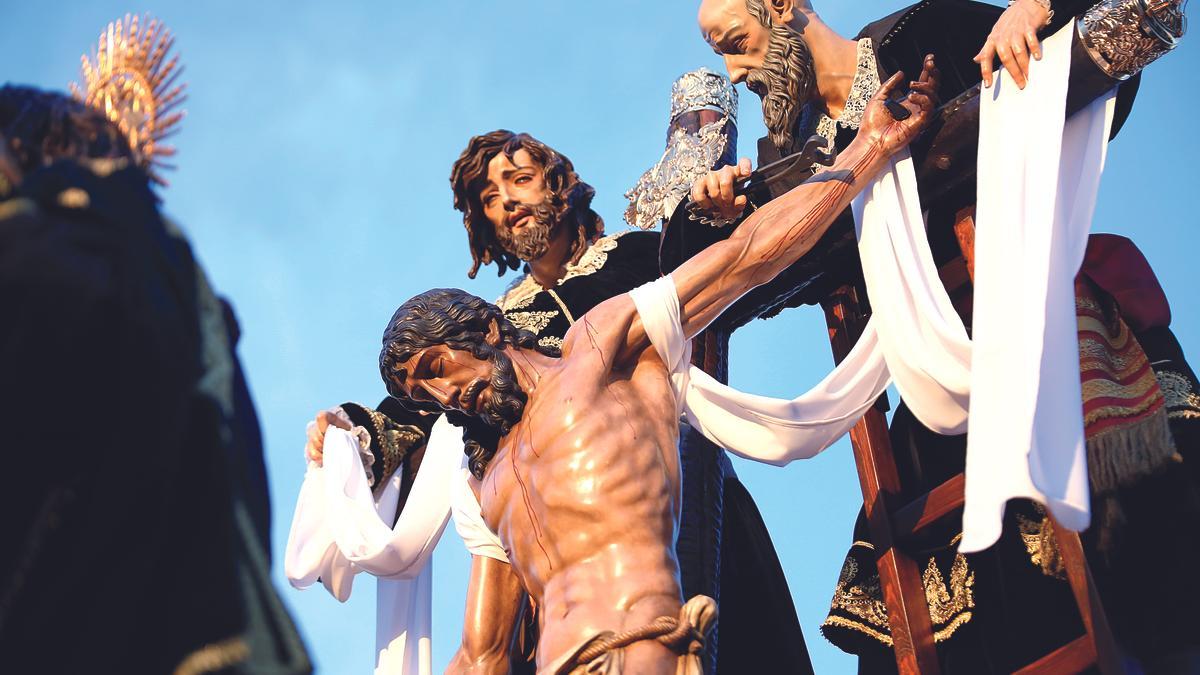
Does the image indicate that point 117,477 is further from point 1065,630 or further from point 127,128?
point 1065,630

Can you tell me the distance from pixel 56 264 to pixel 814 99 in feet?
15.2

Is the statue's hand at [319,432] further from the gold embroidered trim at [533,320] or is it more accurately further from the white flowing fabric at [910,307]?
the white flowing fabric at [910,307]

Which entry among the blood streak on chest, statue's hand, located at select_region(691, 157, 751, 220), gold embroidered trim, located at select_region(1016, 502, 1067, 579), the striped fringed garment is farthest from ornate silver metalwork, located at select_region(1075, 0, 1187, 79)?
the blood streak on chest

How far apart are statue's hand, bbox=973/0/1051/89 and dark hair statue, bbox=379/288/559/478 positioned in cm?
180

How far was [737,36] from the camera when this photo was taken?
6.20m

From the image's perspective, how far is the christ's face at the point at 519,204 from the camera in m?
7.06

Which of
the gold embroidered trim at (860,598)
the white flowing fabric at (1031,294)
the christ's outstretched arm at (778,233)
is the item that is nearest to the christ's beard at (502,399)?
the christ's outstretched arm at (778,233)

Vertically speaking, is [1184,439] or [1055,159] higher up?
[1055,159]

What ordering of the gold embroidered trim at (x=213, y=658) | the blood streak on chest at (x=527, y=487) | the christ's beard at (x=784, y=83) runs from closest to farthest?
the gold embroidered trim at (x=213, y=658) < the blood streak on chest at (x=527, y=487) < the christ's beard at (x=784, y=83)

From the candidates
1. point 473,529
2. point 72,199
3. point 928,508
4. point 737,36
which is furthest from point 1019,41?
point 72,199

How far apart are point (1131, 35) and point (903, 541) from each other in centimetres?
191

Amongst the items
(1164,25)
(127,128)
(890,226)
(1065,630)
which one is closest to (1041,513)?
(1065,630)

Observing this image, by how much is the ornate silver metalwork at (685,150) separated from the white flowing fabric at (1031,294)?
1570 mm

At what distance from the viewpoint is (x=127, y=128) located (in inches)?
104
